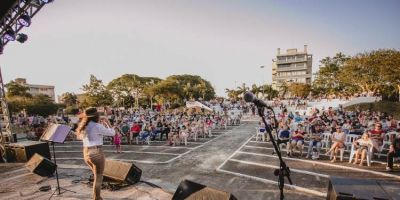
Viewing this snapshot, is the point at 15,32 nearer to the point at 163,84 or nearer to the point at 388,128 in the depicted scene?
the point at 388,128

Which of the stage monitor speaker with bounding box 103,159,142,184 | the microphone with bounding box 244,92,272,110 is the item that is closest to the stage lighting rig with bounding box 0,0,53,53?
the stage monitor speaker with bounding box 103,159,142,184

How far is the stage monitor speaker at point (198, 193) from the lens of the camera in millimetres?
3550

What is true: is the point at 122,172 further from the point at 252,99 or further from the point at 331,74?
the point at 331,74

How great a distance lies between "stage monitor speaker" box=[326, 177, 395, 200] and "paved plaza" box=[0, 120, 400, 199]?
81 cm

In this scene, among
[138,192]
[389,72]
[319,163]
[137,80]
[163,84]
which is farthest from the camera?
[137,80]

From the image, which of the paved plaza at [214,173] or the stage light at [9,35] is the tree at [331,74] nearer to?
the paved plaza at [214,173]

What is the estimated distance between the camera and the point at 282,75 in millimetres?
103062

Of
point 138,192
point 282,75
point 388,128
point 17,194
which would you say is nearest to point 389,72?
point 388,128

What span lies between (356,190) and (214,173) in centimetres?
510

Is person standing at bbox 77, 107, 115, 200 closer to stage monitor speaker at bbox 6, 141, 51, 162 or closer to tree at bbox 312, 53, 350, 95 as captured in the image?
stage monitor speaker at bbox 6, 141, 51, 162

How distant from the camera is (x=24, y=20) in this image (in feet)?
31.3

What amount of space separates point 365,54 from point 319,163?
36.0 m

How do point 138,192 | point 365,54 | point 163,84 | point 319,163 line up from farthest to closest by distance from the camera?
point 163,84 < point 365,54 < point 319,163 < point 138,192

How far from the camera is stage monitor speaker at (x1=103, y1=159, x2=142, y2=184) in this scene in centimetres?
596
